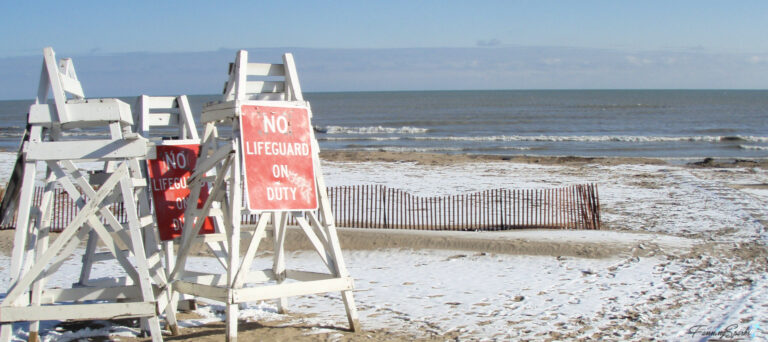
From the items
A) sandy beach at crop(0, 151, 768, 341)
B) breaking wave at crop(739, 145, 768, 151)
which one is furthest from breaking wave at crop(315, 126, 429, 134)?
sandy beach at crop(0, 151, 768, 341)

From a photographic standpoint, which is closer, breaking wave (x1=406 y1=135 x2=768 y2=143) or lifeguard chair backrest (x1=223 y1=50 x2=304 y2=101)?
lifeguard chair backrest (x1=223 y1=50 x2=304 y2=101)

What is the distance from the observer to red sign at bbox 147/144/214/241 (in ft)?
26.2

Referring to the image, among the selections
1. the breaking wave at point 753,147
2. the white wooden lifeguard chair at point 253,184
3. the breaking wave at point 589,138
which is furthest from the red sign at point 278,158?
the breaking wave at point 589,138

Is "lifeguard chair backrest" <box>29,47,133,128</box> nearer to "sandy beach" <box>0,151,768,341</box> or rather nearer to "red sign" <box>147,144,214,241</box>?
"red sign" <box>147,144,214,241</box>

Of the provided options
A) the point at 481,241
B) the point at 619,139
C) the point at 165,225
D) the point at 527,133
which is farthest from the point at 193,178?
the point at 527,133

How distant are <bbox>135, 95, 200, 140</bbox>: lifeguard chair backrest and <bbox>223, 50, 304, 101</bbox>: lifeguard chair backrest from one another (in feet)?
2.24

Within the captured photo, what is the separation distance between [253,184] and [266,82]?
1.40 meters

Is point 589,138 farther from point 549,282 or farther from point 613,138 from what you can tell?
point 549,282

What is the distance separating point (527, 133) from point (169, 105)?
49.9 meters

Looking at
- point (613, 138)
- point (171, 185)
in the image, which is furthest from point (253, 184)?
point (613, 138)

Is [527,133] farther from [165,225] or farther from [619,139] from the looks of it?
[165,225]

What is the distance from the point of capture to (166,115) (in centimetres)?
869

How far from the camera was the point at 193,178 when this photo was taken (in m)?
7.68

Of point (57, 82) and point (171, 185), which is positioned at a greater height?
point (57, 82)
